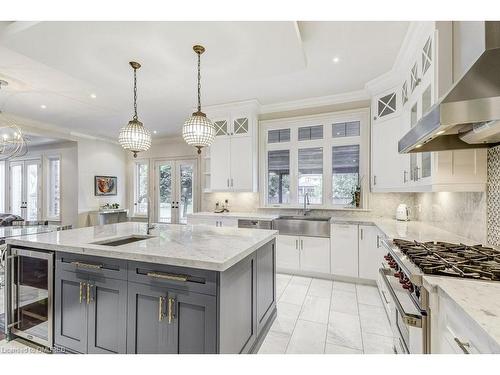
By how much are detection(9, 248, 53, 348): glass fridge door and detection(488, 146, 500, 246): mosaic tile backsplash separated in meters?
3.41

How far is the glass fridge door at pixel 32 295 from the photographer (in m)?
1.86

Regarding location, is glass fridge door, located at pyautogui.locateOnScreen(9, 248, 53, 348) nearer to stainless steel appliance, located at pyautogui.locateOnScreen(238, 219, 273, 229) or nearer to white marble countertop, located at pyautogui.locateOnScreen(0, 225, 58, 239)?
white marble countertop, located at pyautogui.locateOnScreen(0, 225, 58, 239)

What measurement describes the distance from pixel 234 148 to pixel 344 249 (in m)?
2.45

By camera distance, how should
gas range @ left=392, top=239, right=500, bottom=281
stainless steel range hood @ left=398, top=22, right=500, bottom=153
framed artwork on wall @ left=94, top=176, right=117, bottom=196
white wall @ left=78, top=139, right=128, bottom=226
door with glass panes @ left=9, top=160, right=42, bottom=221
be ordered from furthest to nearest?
door with glass panes @ left=9, top=160, right=42, bottom=221 < framed artwork on wall @ left=94, top=176, right=117, bottom=196 < white wall @ left=78, top=139, right=128, bottom=226 < gas range @ left=392, top=239, right=500, bottom=281 < stainless steel range hood @ left=398, top=22, right=500, bottom=153

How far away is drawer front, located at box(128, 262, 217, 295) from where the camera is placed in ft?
4.60

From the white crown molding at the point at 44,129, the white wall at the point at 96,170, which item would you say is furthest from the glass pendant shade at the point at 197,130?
the white wall at the point at 96,170

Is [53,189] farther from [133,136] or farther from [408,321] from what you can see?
[408,321]

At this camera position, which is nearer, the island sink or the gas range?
the gas range

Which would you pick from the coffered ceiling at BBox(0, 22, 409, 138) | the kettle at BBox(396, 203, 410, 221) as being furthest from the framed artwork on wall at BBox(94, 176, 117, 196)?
the kettle at BBox(396, 203, 410, 221)

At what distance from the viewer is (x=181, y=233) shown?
228 centimetres

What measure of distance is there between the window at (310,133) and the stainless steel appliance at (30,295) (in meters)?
3.71

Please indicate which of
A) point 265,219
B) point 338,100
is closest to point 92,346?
point 265,219

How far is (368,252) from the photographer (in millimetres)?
3295
